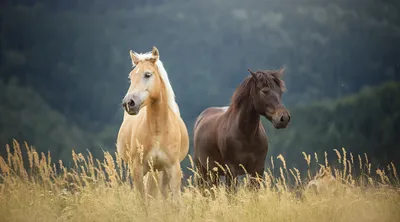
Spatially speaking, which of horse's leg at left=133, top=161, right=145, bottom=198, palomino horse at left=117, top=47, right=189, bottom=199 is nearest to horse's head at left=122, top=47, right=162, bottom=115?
palomino horse at left=117, top=47, right=189, bottom=199

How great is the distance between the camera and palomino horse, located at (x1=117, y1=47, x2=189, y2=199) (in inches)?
237

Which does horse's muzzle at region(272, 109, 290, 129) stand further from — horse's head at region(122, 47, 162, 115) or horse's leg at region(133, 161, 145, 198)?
horse's leg at region(133, 161, 145, 198)

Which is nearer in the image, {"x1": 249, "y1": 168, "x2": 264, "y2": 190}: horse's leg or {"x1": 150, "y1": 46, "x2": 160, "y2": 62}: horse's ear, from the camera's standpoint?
{"x1": 150, "y1": 46, "x2": 160, "y2": 62}: horse's ear

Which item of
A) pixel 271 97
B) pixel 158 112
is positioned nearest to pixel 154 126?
pixel 158 112

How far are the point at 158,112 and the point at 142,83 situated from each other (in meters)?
0.44

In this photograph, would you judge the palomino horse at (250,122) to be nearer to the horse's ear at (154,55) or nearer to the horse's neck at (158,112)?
the horse's neck at (158,112)

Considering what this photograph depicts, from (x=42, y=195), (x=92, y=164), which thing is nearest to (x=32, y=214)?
(x=42, y=195)

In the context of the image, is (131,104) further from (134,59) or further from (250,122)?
(250,122)

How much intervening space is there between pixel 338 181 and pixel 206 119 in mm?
2881

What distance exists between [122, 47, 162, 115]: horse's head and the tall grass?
558 mm

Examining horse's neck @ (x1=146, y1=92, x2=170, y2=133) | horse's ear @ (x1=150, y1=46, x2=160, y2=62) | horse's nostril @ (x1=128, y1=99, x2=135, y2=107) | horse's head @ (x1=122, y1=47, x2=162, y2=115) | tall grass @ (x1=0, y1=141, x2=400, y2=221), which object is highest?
horse's ear @ (x1=150, y1=46, x2=160, y2=62)

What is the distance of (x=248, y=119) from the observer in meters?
7.20

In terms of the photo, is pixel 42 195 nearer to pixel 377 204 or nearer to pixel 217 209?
pixel 217 209

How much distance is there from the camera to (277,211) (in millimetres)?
5578
